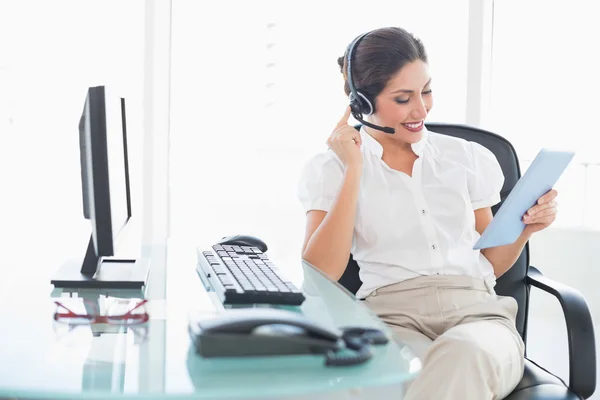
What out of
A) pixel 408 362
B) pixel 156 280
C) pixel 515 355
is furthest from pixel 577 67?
pixel 408 362

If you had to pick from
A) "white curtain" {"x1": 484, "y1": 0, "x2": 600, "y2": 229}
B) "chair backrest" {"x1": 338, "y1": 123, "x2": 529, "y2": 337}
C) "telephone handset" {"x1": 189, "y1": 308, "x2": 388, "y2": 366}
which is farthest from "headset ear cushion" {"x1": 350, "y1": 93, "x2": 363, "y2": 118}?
"white curtain" {"x1": 484, "y1": 0, "x2": 600, "y2": 229}

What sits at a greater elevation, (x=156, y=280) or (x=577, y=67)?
(x=577, y=67)

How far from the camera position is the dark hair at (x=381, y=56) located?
5.91 feet

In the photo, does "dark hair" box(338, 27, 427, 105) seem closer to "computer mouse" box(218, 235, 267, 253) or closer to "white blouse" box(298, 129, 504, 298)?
"white blouse" box(298, 129, 504, 298)

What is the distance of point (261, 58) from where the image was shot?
3.54m

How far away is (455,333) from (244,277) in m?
0.44

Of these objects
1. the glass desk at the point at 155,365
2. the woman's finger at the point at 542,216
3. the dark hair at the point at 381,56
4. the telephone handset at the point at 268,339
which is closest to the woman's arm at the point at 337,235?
the dark hair at the point at 381,56

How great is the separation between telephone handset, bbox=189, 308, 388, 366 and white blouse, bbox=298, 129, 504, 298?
0.88m

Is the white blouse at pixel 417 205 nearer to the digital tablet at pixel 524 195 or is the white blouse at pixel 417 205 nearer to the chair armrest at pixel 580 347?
the digital tablet at pixel 524 195

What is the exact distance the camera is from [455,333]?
1.42 meters

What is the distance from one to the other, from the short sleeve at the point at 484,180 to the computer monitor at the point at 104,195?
0.84m

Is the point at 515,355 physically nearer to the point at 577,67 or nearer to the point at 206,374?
the point at 206,374

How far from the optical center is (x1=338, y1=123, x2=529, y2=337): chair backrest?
6.14 ft

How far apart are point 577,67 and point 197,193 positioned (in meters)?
1.83
